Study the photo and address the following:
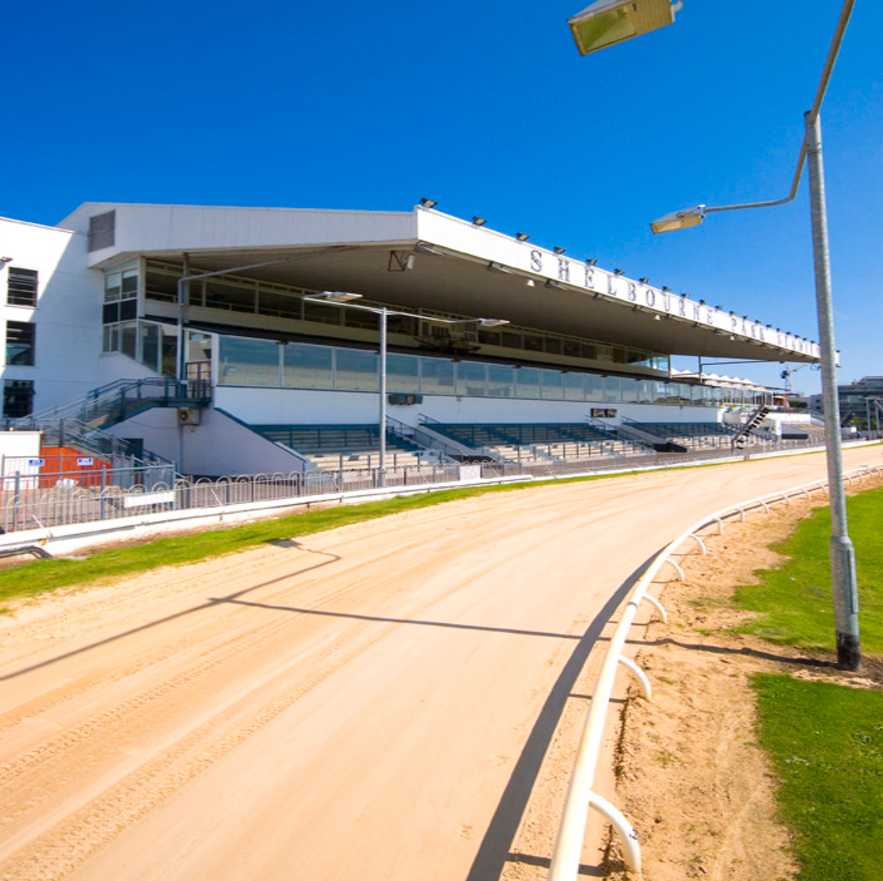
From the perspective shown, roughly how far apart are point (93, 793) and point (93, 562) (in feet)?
27.4

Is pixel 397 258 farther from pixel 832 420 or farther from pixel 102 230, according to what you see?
pixel 832 420

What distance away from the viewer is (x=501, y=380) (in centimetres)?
3884

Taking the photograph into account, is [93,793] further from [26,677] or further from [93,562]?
[93,562]

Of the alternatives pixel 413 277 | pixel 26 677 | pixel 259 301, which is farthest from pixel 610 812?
pixel 259 301

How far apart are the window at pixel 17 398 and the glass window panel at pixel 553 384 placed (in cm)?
2825

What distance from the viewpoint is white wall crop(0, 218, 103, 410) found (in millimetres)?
28203

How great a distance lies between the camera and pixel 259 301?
3456 centimetres

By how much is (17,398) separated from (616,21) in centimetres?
3057

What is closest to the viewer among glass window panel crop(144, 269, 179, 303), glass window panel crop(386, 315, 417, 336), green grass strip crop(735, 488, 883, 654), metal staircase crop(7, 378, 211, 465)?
green grass strip crop(735, 488, 883, 654)

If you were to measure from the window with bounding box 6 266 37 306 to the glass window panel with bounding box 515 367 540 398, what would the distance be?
25.7 meters

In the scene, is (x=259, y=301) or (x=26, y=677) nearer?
(x=26, y=677)

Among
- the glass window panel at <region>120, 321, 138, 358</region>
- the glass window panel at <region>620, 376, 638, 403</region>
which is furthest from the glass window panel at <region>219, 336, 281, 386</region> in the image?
the glass window panel at <region>620, 376, 638, 403</region>

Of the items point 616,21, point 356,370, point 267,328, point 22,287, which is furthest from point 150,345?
point 616,21

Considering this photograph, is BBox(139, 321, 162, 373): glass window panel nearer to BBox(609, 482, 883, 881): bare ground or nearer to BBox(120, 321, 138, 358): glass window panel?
BBox(120, 321, 138, 358): glass window panel
